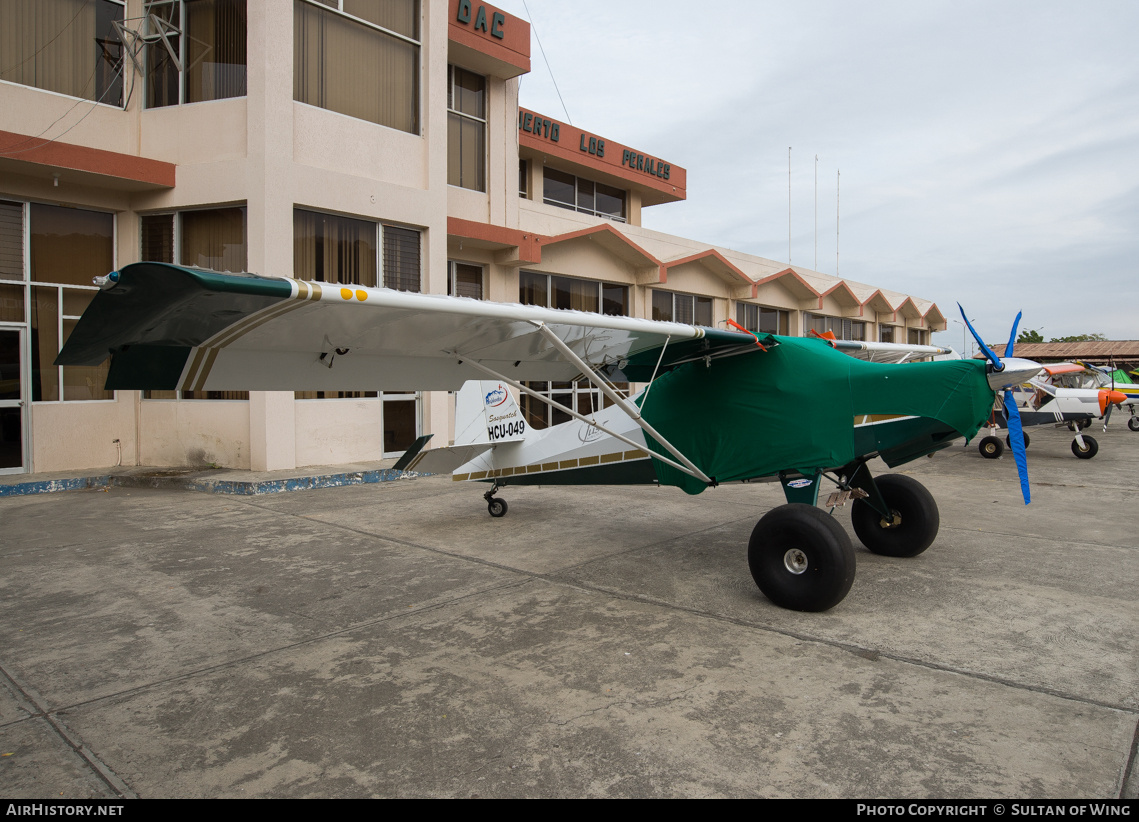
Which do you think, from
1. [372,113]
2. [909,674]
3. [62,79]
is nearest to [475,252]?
[372,113]

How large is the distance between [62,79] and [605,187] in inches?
604

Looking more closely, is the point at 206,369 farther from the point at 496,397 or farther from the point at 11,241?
the point at 11,241

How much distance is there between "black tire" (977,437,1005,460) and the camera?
13758mm

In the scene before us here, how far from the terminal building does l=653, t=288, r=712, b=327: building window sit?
7.27 metres

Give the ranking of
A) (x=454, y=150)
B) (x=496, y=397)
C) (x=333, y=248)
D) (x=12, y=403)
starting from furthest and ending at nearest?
1. (x=454, y=150)
2. (x=333, y=248)
3. (x=12, y=403)
4. (x=496, y=397)

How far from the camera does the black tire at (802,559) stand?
13.7ft

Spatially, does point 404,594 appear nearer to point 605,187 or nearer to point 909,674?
point 909,674

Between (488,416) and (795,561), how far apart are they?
3.99 meters

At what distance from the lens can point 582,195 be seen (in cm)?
2170

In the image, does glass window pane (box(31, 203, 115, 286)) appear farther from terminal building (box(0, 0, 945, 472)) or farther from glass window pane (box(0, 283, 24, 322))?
glass window pane (box(0, 283, 24, 322))

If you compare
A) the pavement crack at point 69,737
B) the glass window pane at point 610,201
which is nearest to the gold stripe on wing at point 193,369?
the pavement crack at point 69,737

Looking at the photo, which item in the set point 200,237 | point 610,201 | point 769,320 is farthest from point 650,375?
point 769,320

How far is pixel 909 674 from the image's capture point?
11.2 ft

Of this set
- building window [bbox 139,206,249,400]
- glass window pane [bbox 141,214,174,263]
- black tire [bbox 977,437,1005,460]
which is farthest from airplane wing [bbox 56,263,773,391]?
black tire [bbox 977,437,1005,460]
